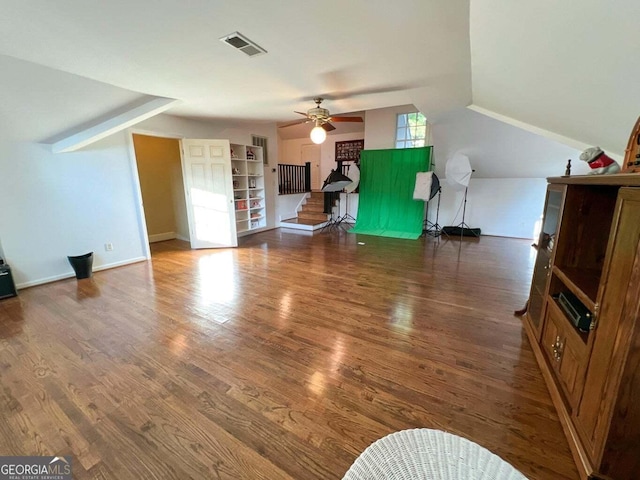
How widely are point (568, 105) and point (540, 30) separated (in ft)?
3.29

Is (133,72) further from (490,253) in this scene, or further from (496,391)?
(490,253)

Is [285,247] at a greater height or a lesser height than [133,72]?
lesser

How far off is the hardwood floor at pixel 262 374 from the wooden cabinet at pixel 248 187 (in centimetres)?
291

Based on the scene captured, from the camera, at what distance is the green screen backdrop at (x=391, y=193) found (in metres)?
6.27

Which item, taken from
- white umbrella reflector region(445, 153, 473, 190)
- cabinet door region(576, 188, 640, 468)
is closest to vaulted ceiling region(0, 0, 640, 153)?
cabinet door region(576, 188, 640, 468)

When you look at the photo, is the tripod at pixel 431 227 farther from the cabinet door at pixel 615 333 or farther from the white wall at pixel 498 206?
the cabinet door at pixel 615 333

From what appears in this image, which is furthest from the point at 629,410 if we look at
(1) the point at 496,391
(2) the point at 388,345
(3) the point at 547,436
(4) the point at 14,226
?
(4) the point at 14,226

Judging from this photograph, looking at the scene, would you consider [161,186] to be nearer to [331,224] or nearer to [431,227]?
[331,224]

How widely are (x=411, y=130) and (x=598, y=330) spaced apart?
6.61m

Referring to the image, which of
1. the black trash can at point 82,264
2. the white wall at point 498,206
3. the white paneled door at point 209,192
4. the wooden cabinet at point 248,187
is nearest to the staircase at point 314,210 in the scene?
the wooden cabinet at point 248,187

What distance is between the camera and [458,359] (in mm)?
2025

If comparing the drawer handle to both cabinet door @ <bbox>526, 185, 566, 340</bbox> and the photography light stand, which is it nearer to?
cabinet door @ <bbox>526, 185, 566, 340</bbox>

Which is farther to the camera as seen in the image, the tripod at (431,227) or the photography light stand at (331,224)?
the photography light stand at (331,224)

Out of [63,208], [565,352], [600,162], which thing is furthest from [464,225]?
A: [63,208]
